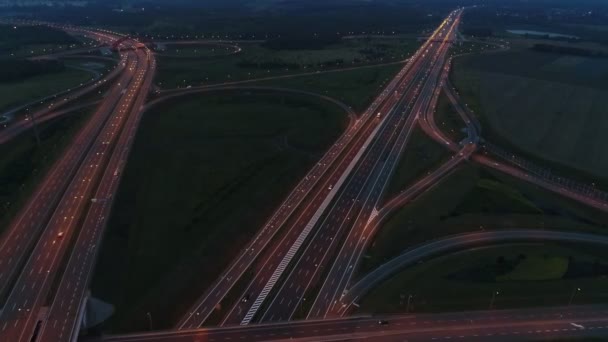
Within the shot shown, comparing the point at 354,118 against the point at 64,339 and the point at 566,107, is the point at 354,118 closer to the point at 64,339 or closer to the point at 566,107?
the point at 566,107

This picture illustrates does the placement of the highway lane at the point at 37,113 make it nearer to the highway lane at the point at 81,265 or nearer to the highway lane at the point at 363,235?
the highway lane at the point at 81,265

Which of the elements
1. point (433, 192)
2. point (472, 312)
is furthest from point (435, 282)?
point (433, 192)

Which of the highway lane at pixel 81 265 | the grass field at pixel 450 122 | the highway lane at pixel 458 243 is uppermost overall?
the grass field at pixel 450 122

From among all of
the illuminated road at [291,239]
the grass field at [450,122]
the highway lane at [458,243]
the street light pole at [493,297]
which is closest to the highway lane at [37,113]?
the illuminated road at [291,239]

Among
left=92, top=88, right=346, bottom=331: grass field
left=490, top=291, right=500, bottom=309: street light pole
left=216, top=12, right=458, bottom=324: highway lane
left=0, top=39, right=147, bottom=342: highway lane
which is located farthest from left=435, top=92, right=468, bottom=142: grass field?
left=0, top=39, right=147, bottom=342: highway lane

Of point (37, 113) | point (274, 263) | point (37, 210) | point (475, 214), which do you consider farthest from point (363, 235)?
point (37, 113)

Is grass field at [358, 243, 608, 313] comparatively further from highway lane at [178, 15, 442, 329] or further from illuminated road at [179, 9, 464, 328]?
highway lane at [178, 15, 442, 329]
